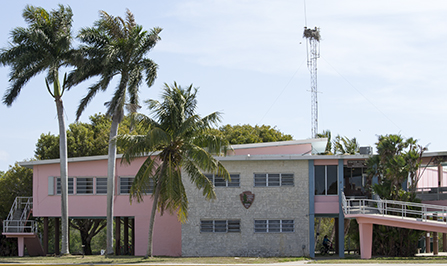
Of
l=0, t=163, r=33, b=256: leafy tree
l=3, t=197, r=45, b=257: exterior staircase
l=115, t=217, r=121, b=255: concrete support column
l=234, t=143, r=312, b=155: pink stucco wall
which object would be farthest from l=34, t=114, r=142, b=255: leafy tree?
l=234, t=143, r=312, b=155: pink stucco wall

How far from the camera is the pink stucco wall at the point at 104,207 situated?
31.2 m

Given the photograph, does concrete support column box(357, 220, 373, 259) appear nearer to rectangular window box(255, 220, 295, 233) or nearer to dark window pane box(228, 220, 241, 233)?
rectangular window box(255, 220, 295, 233)

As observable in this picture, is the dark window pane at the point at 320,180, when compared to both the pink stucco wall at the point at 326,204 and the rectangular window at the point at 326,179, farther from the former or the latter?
the pink stucco wall at the point at 326,204

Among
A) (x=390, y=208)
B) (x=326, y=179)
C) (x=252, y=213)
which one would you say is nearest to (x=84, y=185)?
(x=252, y=213)

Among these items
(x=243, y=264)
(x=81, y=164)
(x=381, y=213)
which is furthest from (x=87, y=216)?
(x=381, y=213)

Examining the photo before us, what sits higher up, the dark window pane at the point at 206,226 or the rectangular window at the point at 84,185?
the rectangular window at the point at 84,185

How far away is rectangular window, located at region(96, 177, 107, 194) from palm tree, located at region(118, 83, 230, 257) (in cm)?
658

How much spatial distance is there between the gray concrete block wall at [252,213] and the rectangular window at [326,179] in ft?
2.29

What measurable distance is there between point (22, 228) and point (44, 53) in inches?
430

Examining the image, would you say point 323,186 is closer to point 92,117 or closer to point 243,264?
point 243,264

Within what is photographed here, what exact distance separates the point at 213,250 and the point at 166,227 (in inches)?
129

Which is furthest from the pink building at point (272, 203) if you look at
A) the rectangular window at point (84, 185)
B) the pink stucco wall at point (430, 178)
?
the pink stucco wall at point (430, 178)

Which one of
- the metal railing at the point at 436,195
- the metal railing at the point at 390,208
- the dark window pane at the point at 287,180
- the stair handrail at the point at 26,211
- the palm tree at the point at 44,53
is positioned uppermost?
the palm tree at the point at 44,53

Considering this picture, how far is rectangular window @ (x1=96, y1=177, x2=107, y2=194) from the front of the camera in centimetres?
3209
